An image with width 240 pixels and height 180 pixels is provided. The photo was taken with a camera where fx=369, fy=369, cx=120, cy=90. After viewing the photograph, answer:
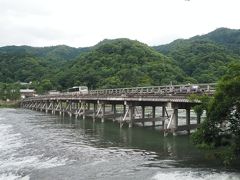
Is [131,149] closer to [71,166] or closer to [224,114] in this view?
[71,166]

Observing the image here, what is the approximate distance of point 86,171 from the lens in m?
22.2

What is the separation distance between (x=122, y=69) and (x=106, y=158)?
114 metres

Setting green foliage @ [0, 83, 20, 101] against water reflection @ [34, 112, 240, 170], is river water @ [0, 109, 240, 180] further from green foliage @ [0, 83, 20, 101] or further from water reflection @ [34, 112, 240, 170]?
green foliage @ [0, 83, 20, 101]

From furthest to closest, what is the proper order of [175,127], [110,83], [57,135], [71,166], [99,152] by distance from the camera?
[110,83] → [57,135] → [175,127] → [99,152] → [71,166]

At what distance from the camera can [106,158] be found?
2622cm

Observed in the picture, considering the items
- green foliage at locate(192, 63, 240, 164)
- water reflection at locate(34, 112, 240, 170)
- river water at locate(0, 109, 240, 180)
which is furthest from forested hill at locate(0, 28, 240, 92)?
green foliage at locate(192, 63, 240, 164)

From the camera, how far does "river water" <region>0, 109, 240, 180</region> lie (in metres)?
21.0

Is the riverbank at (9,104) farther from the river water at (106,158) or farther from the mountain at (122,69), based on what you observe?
the river water at (106,158)

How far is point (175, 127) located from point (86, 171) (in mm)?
14862

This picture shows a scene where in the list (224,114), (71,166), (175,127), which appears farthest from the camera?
(175,127)

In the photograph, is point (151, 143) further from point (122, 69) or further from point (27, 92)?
point (27, 92)

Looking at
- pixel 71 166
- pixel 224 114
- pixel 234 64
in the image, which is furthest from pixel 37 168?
pixel 234 64

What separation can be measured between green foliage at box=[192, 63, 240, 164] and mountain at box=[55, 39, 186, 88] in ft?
317

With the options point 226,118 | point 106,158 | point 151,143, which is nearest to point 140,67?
point 151,143
